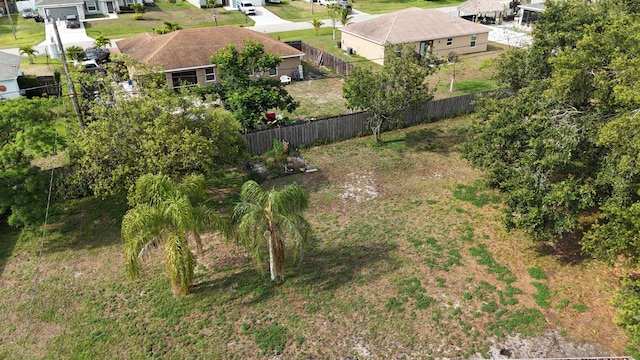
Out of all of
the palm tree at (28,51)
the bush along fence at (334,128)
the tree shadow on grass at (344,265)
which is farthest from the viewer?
the palm tree at (28,51)

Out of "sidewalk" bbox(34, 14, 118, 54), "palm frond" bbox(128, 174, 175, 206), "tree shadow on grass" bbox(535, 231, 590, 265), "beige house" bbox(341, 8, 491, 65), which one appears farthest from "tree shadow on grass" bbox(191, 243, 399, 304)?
"sidewalk" bbox(34, 14, 118, 54)

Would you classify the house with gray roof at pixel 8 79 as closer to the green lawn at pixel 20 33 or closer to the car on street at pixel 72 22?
the green lawn at pixel 20 33

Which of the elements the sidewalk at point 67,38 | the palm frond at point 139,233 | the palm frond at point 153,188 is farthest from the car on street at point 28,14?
the palm frond at point 139,233

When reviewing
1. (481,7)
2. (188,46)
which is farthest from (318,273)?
(481,7)

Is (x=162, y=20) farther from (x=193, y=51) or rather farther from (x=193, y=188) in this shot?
(x=193, y=188)

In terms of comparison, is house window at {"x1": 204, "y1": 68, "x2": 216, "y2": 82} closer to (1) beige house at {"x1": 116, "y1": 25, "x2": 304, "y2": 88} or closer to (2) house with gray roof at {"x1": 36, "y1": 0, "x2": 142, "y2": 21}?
(1) beige house at {"x1": 116, "y1": 25, "x2": 304, "y2": 88}

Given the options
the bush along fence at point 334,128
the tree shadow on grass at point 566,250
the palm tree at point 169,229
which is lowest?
the tree shadow on grass at point 566,250

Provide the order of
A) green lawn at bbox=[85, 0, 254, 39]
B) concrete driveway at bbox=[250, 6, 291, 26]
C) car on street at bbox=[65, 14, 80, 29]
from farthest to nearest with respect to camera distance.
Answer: concrete driveway at bbox=[250, 6, 291, 26] → car on street at bbox=[65, 14, 80, 29] → green lawn at bbox=[85, 0, 254, 39]
